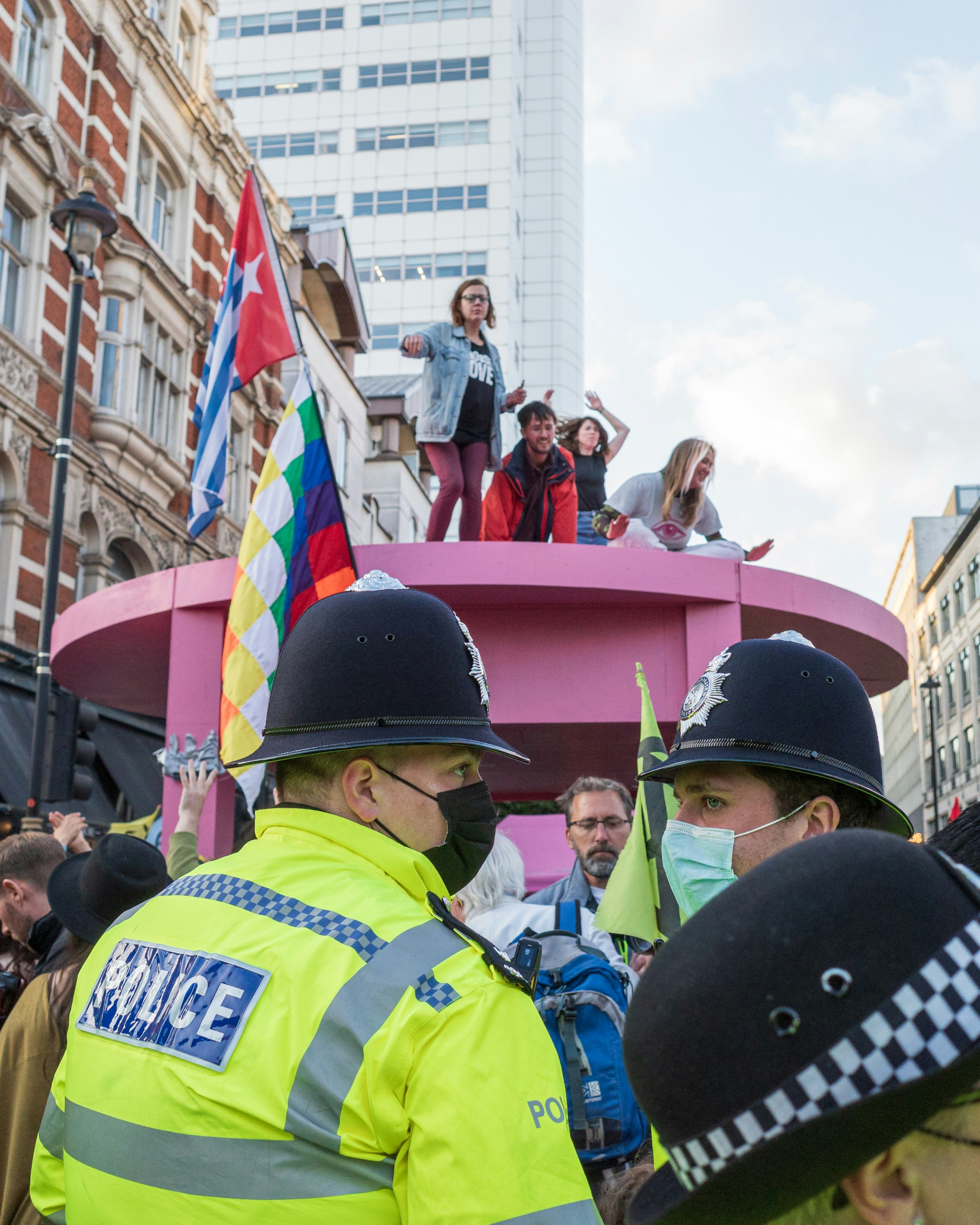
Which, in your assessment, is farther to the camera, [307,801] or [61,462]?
[61,462]

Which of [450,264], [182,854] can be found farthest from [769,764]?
[450,264]

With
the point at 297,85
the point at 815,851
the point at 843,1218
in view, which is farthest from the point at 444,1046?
the point at 297,85

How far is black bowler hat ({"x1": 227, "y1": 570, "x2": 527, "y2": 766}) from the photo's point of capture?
2.19 m

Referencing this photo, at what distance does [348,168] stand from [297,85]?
557 cm

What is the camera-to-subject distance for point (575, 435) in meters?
10.7

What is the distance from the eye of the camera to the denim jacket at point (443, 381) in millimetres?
8680

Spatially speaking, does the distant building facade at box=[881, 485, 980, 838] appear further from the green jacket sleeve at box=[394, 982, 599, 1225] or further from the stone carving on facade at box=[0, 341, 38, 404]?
the green jacket sleeve at box=[394, 982, 599, 1225]

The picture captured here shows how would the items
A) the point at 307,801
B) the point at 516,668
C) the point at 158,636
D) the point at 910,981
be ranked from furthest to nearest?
the point at 158,636 < the point at 516,668 < the point at 307,801 < the point at 910,981

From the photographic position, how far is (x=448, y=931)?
177cm

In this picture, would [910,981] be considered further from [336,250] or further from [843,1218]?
[336,250]

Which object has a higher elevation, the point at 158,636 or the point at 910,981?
the point at 158,636

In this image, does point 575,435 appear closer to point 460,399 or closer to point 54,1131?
point 460,399

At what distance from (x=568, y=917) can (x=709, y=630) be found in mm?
4600

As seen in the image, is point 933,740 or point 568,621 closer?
point 568,621
